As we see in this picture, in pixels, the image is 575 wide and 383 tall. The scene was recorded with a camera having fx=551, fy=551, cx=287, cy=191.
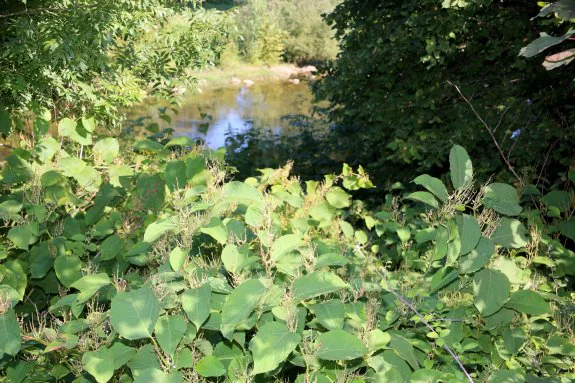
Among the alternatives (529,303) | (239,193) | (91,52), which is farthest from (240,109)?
(529,303)

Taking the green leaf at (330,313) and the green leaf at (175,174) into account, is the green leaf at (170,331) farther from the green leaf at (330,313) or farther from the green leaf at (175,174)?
the green leaf at (175,174)

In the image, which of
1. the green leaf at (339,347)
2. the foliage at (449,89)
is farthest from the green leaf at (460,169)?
the foliage at (449,89)

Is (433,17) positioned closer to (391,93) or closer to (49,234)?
(391,93)

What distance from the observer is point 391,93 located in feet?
→ 18.7

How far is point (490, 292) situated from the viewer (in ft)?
5.85

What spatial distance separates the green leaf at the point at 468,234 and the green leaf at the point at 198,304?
82cm

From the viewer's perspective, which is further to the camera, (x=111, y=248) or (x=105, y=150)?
(x=105, y=150)

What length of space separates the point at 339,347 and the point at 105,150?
195 centimetres

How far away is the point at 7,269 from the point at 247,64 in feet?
76.8

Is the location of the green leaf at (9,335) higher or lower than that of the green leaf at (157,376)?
lower

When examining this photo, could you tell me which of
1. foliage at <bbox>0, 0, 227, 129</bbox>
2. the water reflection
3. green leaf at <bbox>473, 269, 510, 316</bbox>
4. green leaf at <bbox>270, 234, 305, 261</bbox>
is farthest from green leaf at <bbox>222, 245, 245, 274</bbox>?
the water reflection

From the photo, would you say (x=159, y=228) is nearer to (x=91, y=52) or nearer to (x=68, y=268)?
(x=68, y=268)

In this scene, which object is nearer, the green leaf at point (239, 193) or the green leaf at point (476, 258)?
the green leaf at point (476, 258)

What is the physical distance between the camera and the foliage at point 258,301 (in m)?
1.57
